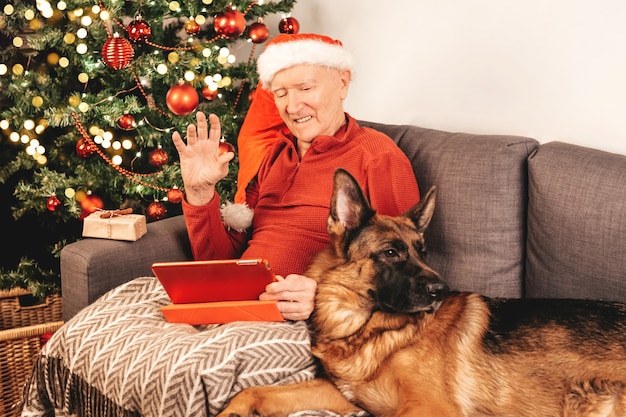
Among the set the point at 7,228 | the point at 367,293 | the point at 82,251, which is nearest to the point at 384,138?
the point at 367,293

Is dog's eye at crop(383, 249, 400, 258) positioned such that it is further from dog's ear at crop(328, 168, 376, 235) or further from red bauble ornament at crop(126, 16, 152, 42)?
red bauble ornament at crop(126, 16, 152, 42)

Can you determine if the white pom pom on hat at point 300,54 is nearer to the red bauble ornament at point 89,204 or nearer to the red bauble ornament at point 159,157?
the red bauble ornament at point 159,157

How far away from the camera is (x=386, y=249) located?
69.7 inches

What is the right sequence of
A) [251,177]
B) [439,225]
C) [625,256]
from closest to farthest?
[625,256] < [439,225] < [251,177]

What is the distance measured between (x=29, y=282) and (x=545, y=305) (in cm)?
236

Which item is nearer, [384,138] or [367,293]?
[367,293]

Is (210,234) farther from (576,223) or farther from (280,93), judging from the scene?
(576,223)

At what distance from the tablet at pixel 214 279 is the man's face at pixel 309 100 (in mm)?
738

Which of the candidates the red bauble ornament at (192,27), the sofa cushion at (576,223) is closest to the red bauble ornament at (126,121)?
the red bauble ornament at (192,27)

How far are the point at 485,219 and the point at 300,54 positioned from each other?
931mm

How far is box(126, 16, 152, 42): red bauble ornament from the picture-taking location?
2.76 m

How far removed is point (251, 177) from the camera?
2.51 metres

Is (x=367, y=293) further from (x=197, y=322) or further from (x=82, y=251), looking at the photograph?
(x=82, y=251)

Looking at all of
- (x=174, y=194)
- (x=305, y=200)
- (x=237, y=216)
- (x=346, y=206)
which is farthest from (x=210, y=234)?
(x=174, y=194)
